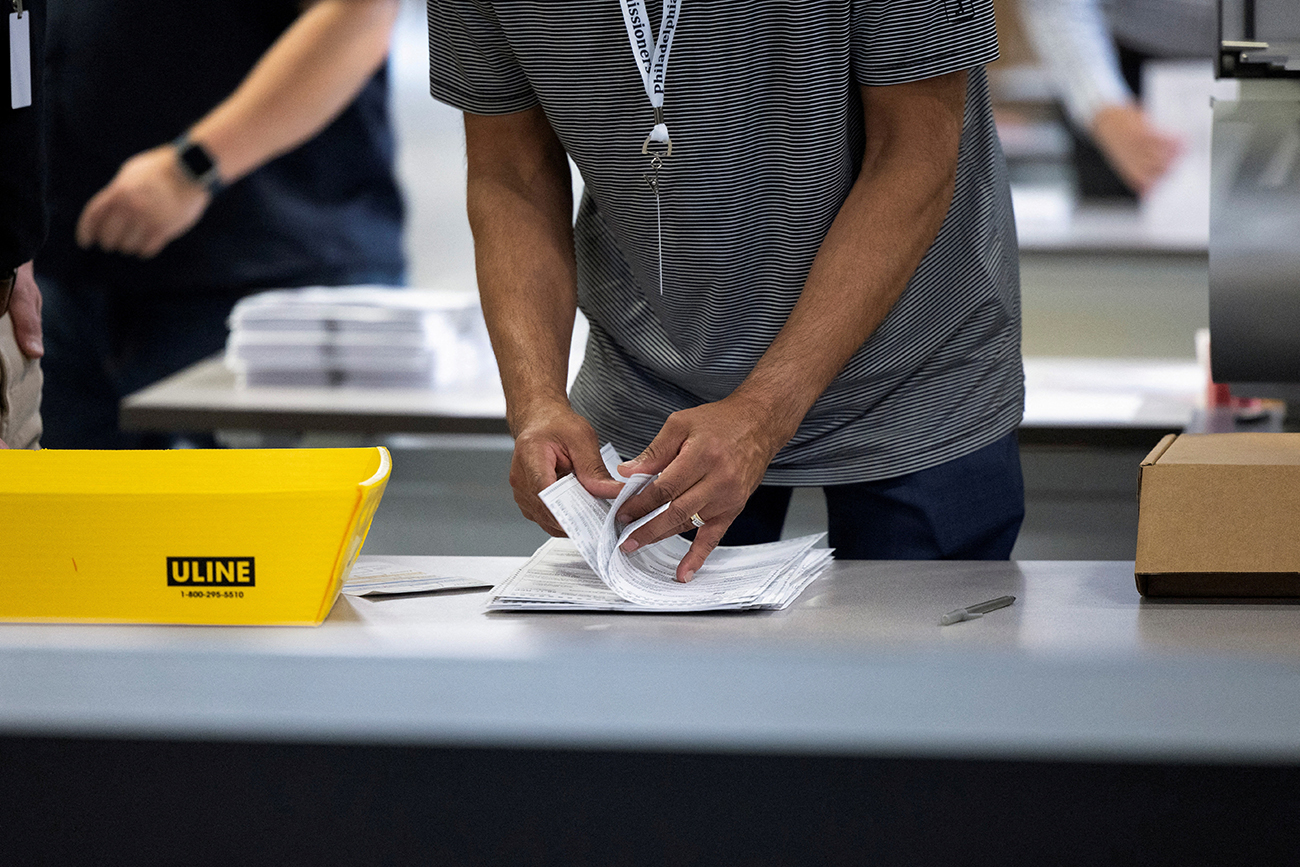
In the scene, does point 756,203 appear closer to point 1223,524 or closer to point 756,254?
point 756,254

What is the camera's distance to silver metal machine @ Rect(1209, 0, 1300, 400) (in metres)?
1.45

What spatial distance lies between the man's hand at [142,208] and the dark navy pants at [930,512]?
73.5 inches

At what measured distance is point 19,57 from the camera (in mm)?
1341

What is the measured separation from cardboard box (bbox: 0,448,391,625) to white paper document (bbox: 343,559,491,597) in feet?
0.32

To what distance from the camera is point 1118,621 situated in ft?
3.27

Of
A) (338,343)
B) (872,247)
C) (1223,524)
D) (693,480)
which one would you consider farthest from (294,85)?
(1223,524)

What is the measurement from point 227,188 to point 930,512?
6.61 ft

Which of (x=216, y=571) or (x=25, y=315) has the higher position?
(x=25, y=315)

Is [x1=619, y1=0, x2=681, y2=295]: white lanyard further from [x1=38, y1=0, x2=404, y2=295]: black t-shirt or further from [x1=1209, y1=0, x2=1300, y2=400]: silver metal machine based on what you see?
[x1=38, y1=0, x2=404, y2=295]: black t-shirt

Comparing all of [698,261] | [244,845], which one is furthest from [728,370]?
[244,845]

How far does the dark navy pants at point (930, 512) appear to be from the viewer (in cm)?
143

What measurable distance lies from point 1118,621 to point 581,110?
709mm

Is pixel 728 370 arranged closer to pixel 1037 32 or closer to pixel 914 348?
pixel 914 348

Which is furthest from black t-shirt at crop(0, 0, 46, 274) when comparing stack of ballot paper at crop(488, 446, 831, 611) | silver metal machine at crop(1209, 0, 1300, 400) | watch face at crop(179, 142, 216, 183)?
watch face at crop(179, 142, 216, 183)
